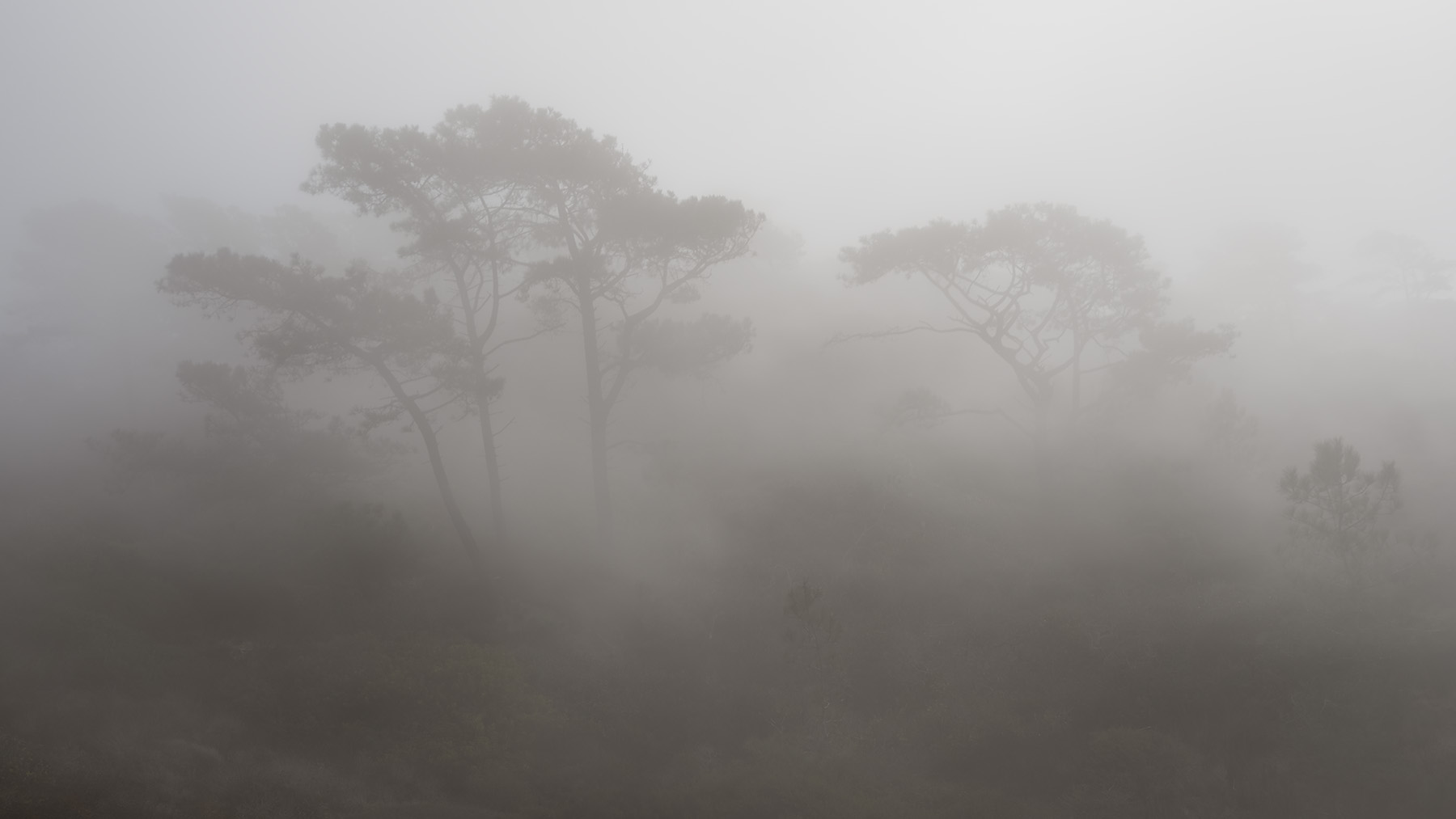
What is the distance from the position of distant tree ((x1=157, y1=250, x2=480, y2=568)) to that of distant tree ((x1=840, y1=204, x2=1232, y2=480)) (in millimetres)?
11385

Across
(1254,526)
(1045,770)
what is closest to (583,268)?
(1045,770)

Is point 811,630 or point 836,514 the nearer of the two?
point 811,630

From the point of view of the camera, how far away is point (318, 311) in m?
14.3

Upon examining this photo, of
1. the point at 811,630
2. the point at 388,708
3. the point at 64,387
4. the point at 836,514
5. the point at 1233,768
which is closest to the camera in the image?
the point at 1233,768

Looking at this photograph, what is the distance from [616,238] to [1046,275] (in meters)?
12.4

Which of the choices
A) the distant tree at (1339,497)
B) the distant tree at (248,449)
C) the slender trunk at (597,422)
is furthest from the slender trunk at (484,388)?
the distant tree at (1339,497)

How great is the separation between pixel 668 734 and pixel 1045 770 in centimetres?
592

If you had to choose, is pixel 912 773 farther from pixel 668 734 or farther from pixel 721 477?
pixel 721 477

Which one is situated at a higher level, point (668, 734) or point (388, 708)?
point (388, 708)

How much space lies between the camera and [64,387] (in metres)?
39.3

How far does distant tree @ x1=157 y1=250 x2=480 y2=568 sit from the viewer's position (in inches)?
547

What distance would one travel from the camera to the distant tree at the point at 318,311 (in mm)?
13906

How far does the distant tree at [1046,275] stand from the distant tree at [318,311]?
1139 centimetres

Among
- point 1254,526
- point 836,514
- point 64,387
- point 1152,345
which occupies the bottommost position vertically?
point 1254,526
